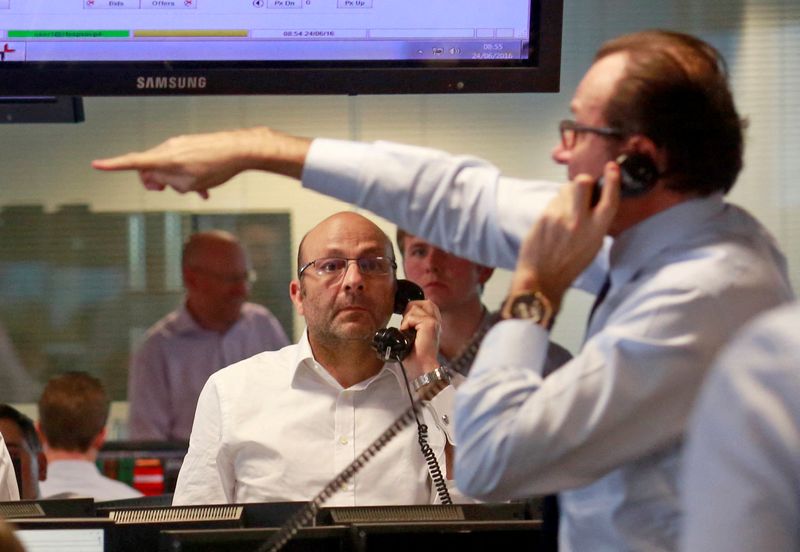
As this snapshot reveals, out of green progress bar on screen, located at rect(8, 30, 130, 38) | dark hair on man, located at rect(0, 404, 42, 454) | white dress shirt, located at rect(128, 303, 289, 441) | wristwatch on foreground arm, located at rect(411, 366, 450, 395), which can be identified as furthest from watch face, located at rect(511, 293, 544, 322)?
white dress shirt, located at rect(128, 303, 289, 441)

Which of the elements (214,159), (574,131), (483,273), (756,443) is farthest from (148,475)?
(756,443)

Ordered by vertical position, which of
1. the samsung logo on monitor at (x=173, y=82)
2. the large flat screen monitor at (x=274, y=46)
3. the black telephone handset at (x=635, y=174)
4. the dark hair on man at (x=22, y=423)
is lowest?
the dark hair on man at (x=22, y=423)

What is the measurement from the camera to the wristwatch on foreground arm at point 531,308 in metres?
1.68

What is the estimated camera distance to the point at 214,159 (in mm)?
1771

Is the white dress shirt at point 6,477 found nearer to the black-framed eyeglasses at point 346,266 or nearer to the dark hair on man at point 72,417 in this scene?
the black-framed eyeglasses at point 346,266

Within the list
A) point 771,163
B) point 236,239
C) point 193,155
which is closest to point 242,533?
point 193,155

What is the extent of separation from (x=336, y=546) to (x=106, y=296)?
4115mm

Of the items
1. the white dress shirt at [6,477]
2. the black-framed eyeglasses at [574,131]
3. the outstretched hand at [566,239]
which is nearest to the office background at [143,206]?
the white dress shirt at [6,477]

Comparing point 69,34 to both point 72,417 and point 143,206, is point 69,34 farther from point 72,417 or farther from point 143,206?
point 143,206

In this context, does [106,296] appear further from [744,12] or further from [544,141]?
[744,12]

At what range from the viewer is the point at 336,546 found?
2105mm

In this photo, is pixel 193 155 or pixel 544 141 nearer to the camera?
pixel 193 155

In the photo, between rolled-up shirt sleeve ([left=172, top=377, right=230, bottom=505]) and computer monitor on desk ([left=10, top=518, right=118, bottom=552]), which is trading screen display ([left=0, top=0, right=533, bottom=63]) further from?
rolled-up shirt sleeve ([left=172, top=377, right=230, bottom=505])

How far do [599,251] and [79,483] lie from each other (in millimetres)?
3360
